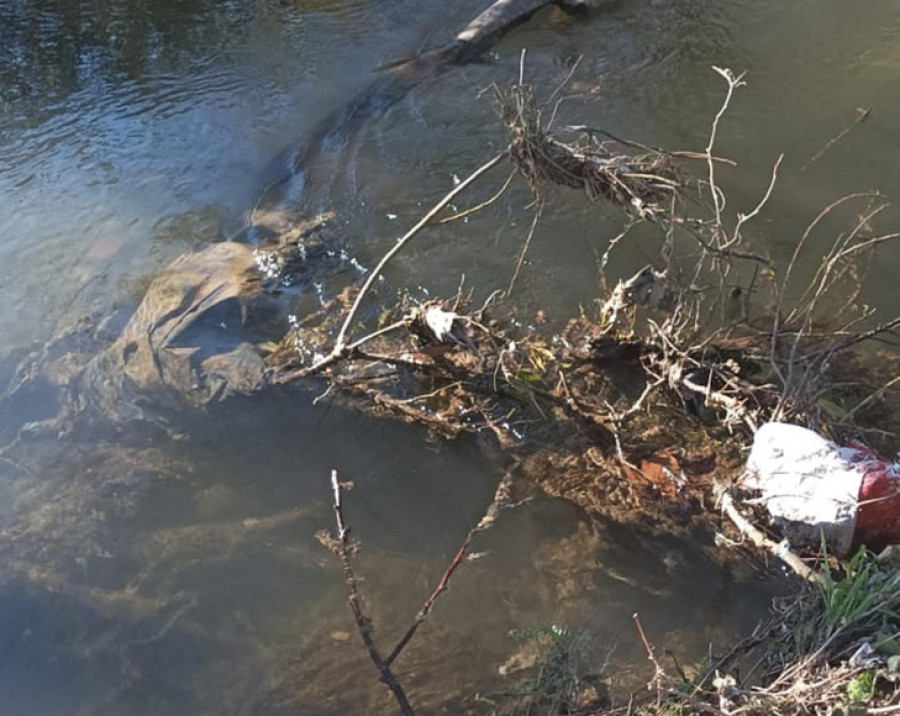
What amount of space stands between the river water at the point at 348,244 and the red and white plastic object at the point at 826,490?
1.45 feet

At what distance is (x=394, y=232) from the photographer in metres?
4.75

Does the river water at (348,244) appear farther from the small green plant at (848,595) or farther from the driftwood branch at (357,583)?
the small green plant at (848,595)

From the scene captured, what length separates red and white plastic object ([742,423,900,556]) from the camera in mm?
2506

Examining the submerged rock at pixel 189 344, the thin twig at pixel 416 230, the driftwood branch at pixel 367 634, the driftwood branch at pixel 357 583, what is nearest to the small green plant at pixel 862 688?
the driftwood branch at pixel 357 583

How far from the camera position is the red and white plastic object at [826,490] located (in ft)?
8.22

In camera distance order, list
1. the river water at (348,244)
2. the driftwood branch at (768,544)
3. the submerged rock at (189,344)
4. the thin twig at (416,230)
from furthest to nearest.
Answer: the submerged rock at (189,344), the river water at (348,244), the thin twig at (416,230), the driftwood branch at (768,544)

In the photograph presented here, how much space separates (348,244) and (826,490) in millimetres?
2923

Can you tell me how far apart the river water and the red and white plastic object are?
443 millimetres

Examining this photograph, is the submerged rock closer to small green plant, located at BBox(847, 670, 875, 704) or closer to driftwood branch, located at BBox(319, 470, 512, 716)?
driftwood branch, located at BBox(319, 470, 512, 716)

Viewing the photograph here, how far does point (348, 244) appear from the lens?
4.70 metres

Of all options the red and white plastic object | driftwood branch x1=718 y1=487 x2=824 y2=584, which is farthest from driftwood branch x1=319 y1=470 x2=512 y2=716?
the red and white plastic object

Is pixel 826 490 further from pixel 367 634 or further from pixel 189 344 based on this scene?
pixel 189 344

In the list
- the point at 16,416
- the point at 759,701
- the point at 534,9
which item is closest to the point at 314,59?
the point at 534,9

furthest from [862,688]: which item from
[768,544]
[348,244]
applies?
[348,244]
